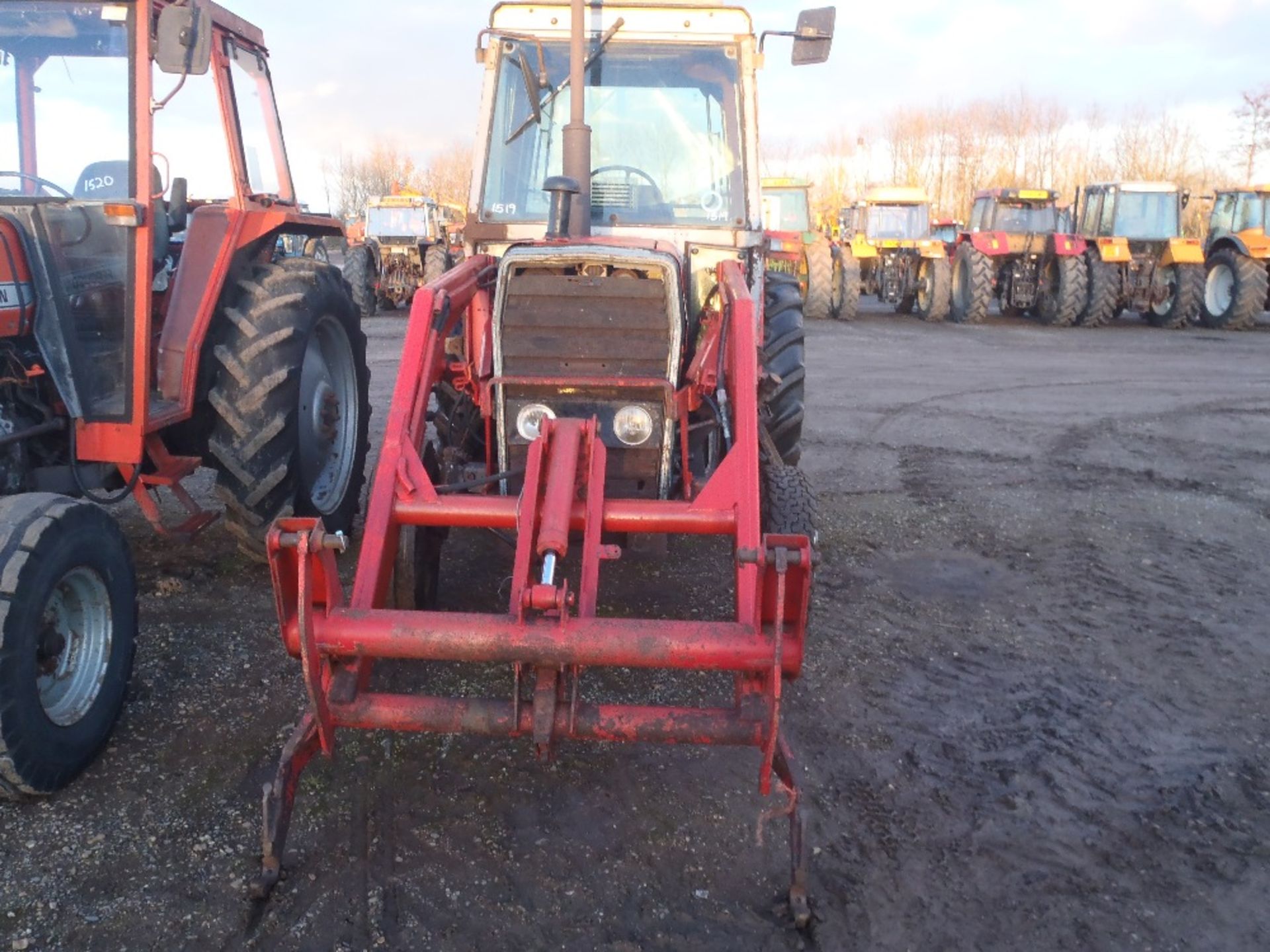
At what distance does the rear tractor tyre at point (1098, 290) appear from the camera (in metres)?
16.3

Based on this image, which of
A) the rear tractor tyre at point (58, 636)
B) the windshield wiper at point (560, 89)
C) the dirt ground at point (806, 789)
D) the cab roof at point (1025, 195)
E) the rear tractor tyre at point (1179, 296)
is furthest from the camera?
the cab roof at point (1025, 195)

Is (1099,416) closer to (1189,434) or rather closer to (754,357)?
(1189,434)

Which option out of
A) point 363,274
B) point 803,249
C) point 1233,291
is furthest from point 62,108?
point 1233,291

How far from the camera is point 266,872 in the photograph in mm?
2465

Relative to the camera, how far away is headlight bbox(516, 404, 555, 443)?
365 cm

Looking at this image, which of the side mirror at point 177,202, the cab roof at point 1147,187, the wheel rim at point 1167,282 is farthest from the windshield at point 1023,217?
the side mirror at point 177,202

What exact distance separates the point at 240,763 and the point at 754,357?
6.72ft

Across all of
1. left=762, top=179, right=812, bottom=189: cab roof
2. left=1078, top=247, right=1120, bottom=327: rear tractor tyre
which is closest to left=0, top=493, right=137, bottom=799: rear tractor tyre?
left=1078, top=247, right=1120, bottom=327: rear tractor tyre

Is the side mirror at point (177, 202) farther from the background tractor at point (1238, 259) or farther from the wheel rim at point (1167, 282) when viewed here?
the wheel rim at point (1167, 282)

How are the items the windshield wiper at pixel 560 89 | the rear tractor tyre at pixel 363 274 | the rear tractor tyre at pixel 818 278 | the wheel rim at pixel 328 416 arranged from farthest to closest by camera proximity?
1. the rear tractor tyre at pixel 818 278
2. the rear tractor tyre at pixel 363 274
3. the wheel rim at pixel 328 416
4. the windshield wiper at pixel 560 89

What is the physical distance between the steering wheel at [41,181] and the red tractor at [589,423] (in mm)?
1452

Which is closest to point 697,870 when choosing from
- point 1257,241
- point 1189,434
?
point 1189,434

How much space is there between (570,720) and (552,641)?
0.21m

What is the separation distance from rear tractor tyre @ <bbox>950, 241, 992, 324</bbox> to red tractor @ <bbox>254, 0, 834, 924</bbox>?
1288 centimetres
